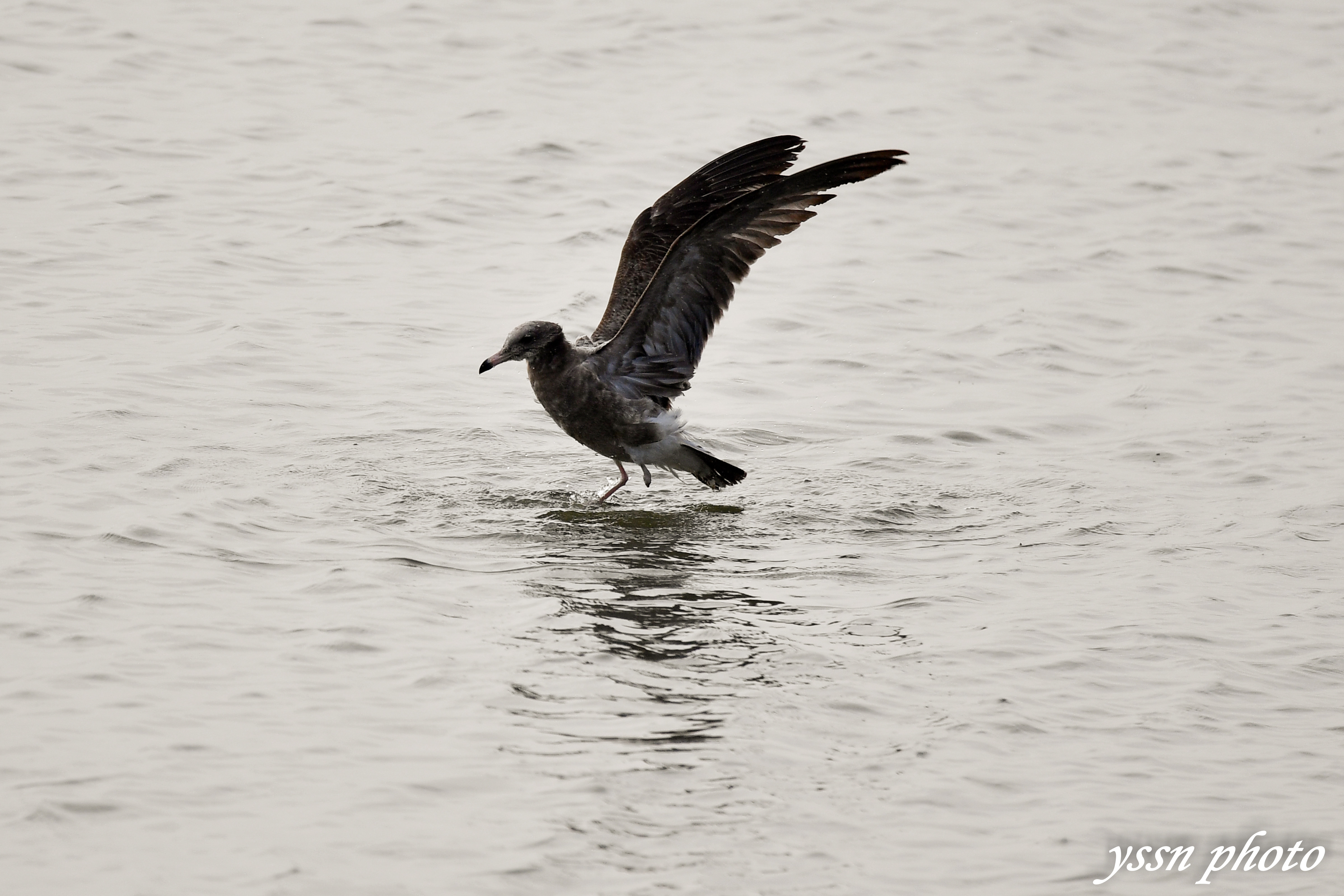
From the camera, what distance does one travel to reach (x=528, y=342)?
8414mm

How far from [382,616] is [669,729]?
4.56ft

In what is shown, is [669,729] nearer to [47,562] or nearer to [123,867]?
[123,867]

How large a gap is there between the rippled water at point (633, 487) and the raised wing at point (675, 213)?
3.15ft

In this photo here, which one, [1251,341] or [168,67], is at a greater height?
[168,67]

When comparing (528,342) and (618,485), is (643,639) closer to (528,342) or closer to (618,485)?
(618,485)

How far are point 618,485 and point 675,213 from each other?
58.2 inches

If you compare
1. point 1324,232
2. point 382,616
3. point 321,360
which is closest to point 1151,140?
point 1324,232

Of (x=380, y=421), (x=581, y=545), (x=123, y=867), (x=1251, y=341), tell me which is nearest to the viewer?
(x=123, y=867)

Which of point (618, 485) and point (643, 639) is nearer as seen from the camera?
point (643, 639)

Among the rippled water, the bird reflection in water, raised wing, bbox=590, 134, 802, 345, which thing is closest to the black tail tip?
the rippled water

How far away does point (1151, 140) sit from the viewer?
15547 mm

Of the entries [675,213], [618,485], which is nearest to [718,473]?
[618,485]

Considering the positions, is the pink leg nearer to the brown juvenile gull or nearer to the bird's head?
the brown juvenile gull

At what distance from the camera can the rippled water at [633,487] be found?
5160 mm
